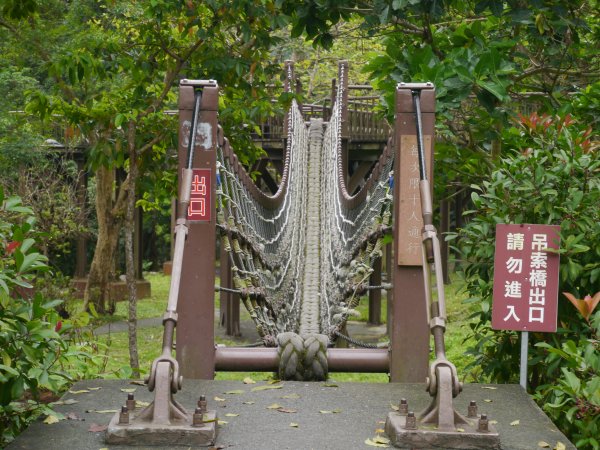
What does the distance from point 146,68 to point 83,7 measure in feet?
13.1

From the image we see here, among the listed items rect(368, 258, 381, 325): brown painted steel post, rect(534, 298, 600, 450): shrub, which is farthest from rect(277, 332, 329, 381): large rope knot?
rect(368, 258, 381, 325): brown painted steel post

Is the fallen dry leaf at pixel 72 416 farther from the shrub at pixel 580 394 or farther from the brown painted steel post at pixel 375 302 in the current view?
the brown painted steel post at pixel 375 302

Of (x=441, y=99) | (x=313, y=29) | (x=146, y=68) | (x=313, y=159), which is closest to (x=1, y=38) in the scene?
(x=146, y=68)

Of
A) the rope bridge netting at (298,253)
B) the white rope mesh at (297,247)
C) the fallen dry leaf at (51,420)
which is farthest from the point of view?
the white rope mesh at (297,247)

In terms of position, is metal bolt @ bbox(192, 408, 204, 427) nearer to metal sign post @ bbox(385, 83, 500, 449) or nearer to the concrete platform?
the concrete platform

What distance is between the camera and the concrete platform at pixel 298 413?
8.52ft

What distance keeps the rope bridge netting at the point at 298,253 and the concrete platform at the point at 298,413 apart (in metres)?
0.43

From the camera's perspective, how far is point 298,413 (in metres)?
2.92

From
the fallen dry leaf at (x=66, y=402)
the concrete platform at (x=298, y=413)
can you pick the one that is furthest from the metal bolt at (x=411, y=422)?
the fallen dry leaf at (x=66, y=402)

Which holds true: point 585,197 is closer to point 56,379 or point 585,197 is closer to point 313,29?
point 313,29

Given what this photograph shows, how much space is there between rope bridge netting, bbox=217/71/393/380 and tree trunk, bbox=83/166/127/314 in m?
3.94

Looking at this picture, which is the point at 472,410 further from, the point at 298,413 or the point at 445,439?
the point at 298,413

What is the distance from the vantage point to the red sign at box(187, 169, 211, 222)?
12.2 ft

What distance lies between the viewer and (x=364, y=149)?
1482cm
